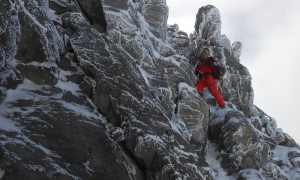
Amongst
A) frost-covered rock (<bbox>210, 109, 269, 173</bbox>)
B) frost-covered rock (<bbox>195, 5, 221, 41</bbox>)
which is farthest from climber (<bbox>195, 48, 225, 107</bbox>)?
frost-covered rock (<bbox>195, 5, 221, 41</bbox>)

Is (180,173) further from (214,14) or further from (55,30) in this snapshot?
(214,14)

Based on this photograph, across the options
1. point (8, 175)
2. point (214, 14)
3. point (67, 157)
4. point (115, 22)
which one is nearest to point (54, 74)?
point (67, 157)

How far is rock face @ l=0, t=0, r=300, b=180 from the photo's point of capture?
9.95m

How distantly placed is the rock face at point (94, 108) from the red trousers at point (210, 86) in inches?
47.1

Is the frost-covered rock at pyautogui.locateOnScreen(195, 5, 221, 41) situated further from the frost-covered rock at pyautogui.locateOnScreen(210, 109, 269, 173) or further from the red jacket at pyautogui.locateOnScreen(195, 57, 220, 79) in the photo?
the frost-covered rock at pyautogui.locateOnScreen(210, 109, 269, 173)

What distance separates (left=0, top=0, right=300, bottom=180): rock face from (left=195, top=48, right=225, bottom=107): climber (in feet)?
4.15

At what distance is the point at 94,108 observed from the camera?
473 inches

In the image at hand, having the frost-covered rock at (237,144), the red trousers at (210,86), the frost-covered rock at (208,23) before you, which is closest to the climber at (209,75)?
the red trousers at (210,86)

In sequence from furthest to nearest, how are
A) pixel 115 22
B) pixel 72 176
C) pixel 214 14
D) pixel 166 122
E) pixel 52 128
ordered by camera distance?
pixel 214 14
pixel 115 22
pixel 166 122
pixel 52 128
pixel 72 176

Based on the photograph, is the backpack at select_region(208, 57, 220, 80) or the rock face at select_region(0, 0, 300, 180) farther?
the backpack at select_region(208, 57, 220, 80)

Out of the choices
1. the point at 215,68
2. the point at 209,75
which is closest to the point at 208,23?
the point at 215,68

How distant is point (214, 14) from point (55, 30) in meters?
17.6

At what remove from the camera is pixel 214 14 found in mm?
28625

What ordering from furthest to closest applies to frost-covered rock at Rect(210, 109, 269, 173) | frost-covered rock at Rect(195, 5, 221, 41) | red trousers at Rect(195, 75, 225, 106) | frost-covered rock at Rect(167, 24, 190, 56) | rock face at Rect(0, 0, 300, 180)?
1. frost-covered rock at Rect(167, 24, 190, 56)
2. frost-covered rock at Rect(195, 5, 221, 41)
3. red trousers at Rect(195, 75, 225, 106)
4. frost-covered rock at Rect(210, 109, 269, 173)
5. rock face at Rect(0, 0, 300, 180)
